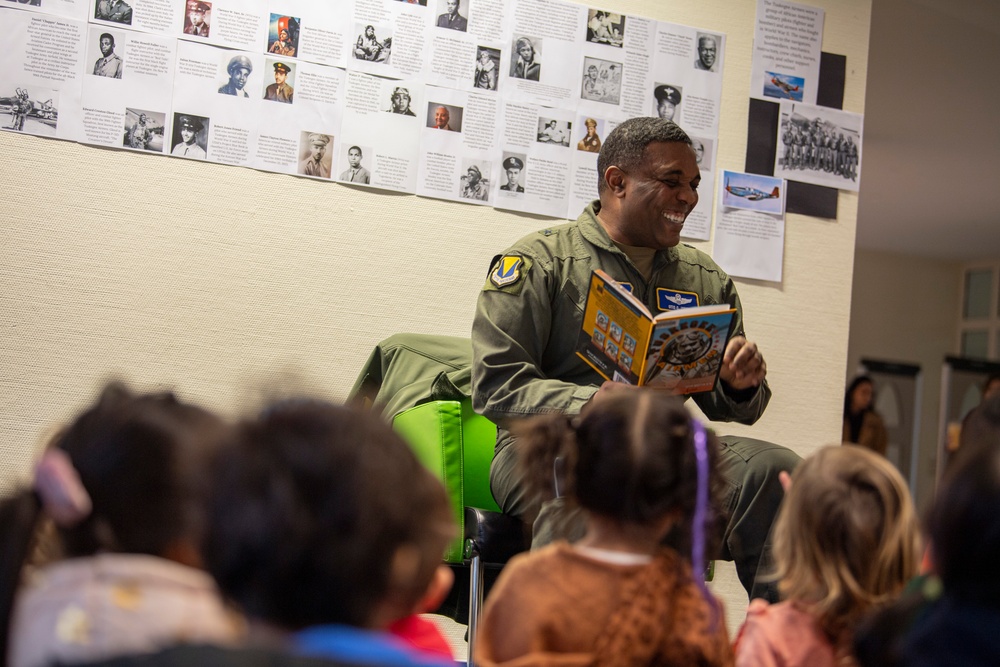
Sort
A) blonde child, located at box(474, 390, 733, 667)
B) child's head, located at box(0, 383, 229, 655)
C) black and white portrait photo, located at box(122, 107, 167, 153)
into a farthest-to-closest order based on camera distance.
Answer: black and white portrait photo, located at box(122, 107, 167, 153) < blonde child, located at box(474, 390, 733, 667) < child's head, located at box(0, 383, 229, 655)

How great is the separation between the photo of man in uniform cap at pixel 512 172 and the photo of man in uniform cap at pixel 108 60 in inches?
40.9

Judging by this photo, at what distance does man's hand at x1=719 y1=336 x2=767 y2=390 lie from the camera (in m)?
2.07

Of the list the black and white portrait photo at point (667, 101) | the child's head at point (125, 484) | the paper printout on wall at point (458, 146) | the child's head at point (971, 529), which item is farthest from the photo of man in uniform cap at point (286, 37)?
the child's head at point (971, 529)

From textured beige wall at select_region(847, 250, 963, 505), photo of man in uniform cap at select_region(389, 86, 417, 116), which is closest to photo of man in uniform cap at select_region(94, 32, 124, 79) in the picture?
photo of man in uniform cap at select_region(389, 86, 417, 116)

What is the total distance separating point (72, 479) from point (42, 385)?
1.65 metres

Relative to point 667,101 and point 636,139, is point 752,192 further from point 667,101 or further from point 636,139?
point 636,139

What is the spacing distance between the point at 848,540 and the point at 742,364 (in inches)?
34.0

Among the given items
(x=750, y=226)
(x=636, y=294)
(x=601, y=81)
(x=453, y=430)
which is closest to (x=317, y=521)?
(x=453, y=430)

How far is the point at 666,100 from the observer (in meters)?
2.88

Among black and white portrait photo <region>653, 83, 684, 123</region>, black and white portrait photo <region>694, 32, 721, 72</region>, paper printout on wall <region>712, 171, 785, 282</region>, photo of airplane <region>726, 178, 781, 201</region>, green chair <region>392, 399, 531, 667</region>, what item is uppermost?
black and white portrait photo <region>694, 32, 721, 72</region>

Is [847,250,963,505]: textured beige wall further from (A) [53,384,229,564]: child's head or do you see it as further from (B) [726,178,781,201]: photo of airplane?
(A) [53,384,229,564]: child's head

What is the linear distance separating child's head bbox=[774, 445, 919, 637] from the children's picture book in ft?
1.98

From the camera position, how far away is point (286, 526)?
779 mm


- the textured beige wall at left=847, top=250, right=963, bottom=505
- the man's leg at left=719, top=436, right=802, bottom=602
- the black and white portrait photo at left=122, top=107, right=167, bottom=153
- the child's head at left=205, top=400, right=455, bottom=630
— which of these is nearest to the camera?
the child's head at left=205, top=400, right=455, bottom=630
